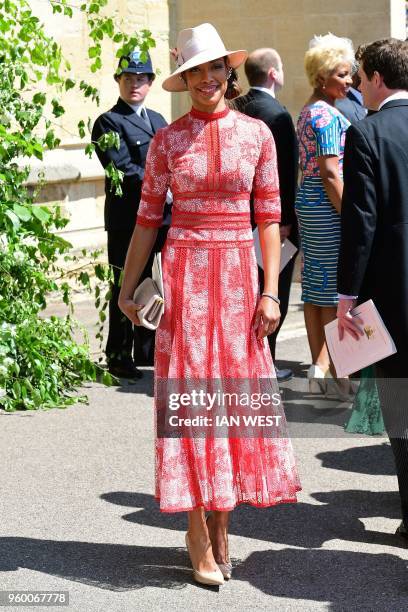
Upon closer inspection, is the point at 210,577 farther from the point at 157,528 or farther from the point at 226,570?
the point at 157,528

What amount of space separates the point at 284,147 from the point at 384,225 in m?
3.03

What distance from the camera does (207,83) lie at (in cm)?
466

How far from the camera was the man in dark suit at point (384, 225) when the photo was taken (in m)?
4.72

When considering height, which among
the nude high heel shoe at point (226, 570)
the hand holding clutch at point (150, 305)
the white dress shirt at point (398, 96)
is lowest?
the nude high heel shoe at point (226, 570)

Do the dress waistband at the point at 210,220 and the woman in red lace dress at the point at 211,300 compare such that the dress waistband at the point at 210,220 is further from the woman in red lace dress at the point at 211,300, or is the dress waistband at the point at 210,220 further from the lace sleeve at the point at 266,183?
the lace sleeve at the point at 266,183

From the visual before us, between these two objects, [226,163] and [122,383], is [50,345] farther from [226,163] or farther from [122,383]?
[226,163]

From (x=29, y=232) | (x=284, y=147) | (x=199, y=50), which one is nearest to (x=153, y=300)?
(x=199, y=50)

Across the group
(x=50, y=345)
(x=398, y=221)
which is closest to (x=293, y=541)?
(x=398, y=221)

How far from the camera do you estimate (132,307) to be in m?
4.75

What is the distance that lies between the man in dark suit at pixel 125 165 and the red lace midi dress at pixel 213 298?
132 inches

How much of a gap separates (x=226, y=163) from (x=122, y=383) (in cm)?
358

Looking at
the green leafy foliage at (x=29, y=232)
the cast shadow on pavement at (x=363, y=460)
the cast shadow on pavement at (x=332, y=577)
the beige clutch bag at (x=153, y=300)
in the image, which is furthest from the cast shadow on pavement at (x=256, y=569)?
the green leafy foliage at (x=29, y=232)

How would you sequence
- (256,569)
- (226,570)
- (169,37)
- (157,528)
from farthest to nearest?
(169,37) < (157,528) < (256,569) < (226,570)

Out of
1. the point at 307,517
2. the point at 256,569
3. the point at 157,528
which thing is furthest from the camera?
the point at 307,517
